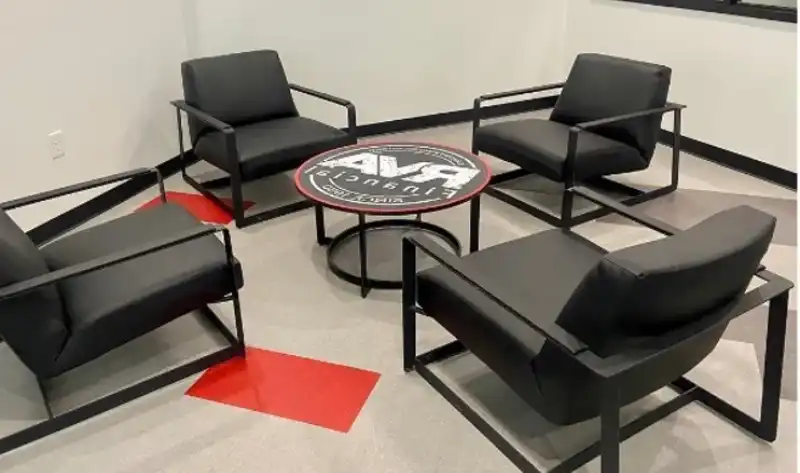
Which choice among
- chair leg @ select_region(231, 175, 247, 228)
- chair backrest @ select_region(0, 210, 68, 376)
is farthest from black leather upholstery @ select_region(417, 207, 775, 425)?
chair leg @ select_region(231, 175, 247, 228)

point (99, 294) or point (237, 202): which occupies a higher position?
point (99, 294)

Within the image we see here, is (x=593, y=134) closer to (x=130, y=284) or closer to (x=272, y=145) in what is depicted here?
(x=272, y=145)

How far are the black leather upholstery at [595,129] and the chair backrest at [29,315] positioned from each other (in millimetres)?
2405

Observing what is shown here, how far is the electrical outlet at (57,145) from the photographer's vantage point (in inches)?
142

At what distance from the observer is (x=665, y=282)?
168 cm

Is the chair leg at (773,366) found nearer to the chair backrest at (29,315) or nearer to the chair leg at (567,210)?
the chair leg at (567,210)

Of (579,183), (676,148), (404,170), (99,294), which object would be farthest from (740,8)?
(99,294)

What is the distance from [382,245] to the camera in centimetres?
359

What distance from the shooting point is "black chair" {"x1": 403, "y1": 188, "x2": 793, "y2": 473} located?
1.73 m

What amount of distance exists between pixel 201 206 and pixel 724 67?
328cm

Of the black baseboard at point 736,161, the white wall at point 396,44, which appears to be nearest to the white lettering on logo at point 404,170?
the white wall at point 396,44

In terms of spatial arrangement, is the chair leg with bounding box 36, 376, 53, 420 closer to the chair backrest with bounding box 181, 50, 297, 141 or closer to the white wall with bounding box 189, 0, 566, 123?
the chair backrest with bounding box 181, 50, 297, 141

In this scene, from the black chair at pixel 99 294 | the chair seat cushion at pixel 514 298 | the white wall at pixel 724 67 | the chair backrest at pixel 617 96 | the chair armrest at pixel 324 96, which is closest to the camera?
the chair seat cushion at pixel 514 298

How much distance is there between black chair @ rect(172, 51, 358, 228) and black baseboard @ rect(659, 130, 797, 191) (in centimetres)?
226
